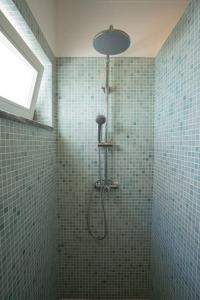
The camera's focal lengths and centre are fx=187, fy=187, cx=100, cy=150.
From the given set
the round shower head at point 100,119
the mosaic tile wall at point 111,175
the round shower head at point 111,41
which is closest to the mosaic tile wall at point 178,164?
the mosaic tile wall at point 111,175

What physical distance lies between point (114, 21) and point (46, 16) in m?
0.55

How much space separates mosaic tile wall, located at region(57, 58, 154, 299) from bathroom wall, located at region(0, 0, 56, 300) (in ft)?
0.73

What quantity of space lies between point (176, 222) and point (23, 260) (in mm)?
887

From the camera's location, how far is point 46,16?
1.33 metres

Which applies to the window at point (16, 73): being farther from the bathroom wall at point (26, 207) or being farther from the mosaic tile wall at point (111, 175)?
the mosaic tile wall at point (111, 175)

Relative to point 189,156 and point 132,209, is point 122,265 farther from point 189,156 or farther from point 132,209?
point 189,156

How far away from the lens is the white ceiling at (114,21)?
1.51 m

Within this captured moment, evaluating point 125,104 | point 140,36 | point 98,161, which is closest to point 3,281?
point 98,161

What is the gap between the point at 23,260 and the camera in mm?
964

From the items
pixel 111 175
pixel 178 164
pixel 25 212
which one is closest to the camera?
pixel 25 212

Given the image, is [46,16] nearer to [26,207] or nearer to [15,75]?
[15,75]

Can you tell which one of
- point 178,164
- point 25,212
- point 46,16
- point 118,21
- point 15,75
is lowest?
point 25,212

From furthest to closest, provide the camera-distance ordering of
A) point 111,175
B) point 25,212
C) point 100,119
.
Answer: point 111,175, point 100,119, point 25,212

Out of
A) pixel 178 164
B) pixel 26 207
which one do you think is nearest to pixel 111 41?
pixel 178 164
